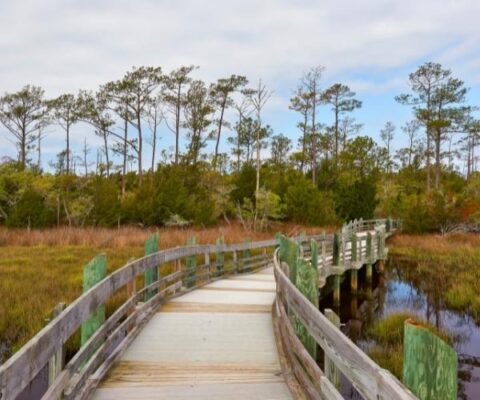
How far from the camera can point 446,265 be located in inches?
813

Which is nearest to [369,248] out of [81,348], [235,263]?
[235,263]

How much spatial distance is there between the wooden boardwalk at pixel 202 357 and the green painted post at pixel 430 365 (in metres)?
2.00

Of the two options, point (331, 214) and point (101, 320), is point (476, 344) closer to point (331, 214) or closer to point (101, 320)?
point (101, 320)

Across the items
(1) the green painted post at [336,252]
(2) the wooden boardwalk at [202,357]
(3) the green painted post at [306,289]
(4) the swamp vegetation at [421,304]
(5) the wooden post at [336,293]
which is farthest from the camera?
(1) the green painted post at [336,252]

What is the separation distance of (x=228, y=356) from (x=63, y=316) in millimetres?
2658

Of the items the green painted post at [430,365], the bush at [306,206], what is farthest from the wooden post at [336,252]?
the bush at [306,206]

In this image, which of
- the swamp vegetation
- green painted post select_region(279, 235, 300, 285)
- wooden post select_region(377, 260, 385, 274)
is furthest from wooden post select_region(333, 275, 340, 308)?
wooden post select_region(377, 260, 385, 274)

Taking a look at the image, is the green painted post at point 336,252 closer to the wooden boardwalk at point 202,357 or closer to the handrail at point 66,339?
the wooden boardwalk at point 202,357

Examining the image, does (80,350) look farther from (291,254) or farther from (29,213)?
(29,213)

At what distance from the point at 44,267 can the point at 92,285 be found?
380 inches

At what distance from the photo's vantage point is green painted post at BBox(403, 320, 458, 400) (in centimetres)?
237

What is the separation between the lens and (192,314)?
25.5 ft

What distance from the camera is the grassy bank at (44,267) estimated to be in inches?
334

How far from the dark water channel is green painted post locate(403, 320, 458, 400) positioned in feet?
18.8
